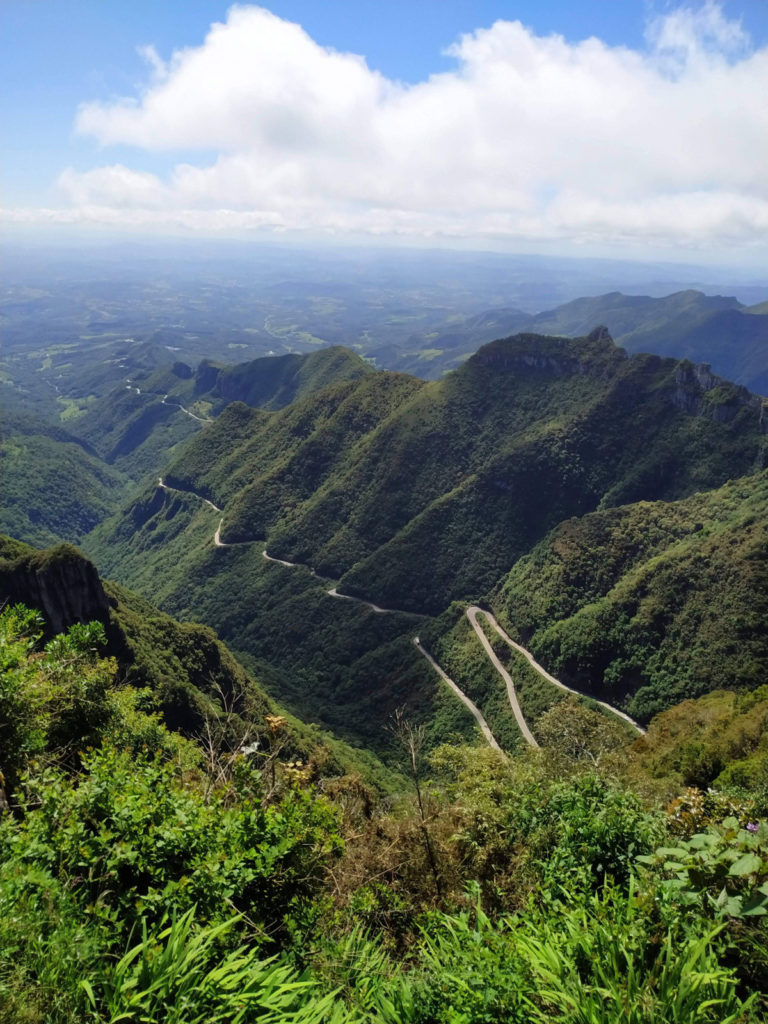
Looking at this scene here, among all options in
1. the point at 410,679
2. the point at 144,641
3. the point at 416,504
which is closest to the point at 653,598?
the point at 410,679

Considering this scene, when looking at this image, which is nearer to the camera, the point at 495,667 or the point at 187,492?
the point at 495,667

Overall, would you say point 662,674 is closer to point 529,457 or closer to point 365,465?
point 529,457

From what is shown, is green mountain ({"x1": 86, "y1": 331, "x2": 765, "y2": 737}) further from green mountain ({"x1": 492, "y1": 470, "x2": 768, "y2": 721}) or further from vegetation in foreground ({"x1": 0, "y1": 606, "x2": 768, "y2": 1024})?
vegetation in foreground ({"x1": 0, "y1": 606, "x2": 768, "y2": 1024})

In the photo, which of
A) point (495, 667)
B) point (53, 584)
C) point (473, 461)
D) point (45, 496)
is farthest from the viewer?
point (45, 496)

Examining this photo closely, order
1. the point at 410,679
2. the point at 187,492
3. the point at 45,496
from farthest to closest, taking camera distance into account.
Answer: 1. the point at 45,496
2. the point at 187,492
3. the point at 410,679

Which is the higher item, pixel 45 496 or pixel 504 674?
pixel 504 674

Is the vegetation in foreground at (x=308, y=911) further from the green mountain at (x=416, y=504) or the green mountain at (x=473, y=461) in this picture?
the green mountain at (x=473, y=461)

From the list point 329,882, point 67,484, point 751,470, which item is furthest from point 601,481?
point 67,484

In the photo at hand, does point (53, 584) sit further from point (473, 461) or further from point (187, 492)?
point (187, 492)
